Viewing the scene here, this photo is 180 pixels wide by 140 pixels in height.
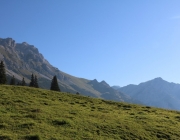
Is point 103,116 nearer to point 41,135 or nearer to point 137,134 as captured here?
point 137,134

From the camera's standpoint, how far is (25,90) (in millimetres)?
50531

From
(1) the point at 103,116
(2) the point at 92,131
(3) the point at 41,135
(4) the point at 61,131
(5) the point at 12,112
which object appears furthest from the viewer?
(1) the point at 103,116

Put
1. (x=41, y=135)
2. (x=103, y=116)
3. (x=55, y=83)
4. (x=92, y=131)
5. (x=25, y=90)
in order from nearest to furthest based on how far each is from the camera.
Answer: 1. (x=41, y=135)
2. (x=92, y=131)
3. (x=103, y=116)
4. (x=25, y=90)
5. (x=55, y=83)

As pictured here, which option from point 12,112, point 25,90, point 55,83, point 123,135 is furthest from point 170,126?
point 55,83

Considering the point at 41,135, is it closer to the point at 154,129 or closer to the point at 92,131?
the point at 92,131

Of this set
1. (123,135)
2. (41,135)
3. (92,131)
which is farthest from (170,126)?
(41,135)

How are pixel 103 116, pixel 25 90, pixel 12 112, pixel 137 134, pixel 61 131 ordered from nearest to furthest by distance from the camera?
pixel 61 131 → pixel 137 134 → pixel 12 112 → pixel 103 116 → pixel 25 90

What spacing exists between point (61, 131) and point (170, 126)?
763 inches

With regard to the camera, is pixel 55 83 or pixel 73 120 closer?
pixel 73 120

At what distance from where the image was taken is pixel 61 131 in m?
26.3

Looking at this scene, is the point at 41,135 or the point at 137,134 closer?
the point at 41,135

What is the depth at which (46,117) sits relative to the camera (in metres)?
30.6

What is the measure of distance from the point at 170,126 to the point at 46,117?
20.2 metres

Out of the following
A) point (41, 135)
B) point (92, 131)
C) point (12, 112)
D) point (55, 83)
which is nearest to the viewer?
point (41, 135)
